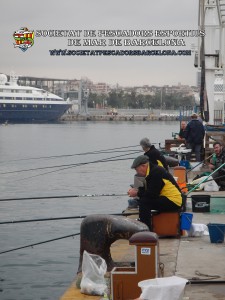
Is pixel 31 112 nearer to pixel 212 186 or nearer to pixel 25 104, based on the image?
pixel 25 104

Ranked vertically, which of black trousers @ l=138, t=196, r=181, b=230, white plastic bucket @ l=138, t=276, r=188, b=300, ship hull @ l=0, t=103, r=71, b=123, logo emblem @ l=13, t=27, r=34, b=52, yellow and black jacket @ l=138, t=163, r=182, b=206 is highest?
logo emblem @ l=13, t=27, r=34, b=52

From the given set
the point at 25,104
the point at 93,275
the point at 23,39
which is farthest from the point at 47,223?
the point at 25,104

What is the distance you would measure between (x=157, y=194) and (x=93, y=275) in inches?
93.9

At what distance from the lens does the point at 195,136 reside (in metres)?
23.2

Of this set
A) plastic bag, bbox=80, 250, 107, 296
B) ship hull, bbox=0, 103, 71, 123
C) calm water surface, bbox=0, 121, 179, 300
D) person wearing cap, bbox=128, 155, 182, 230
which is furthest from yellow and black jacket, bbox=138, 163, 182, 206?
ship hull, bbox=0, 103, 71, 123

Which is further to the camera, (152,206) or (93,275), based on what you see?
(152,206)

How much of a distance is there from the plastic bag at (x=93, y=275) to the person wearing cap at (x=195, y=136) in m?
14.1

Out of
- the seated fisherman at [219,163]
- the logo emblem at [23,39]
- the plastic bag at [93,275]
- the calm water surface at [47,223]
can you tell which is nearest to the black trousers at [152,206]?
the plastic bag at [93,275]

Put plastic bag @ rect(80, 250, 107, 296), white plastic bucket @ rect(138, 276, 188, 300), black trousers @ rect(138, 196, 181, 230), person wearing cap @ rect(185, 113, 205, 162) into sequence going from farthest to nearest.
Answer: person wearing cap @ rect(185, 113, 205, 162), black trousers @ rect(138, 196, 181, 230), plastic bag @ rect(80, 250, 107, 296), white plastic bucket @ rect(138, 276, 188, 300)

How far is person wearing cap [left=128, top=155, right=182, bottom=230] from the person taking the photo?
11.0 metres

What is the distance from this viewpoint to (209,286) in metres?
8.73

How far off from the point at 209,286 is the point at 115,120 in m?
188

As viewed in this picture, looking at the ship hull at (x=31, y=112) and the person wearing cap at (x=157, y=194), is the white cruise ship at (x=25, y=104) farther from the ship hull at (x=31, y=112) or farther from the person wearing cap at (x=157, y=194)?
the person wearing cap at (x=157, y=194)

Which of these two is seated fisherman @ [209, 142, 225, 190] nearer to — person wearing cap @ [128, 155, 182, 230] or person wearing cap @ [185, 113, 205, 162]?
person wearing cap @ [128, 155, 182, 230]
